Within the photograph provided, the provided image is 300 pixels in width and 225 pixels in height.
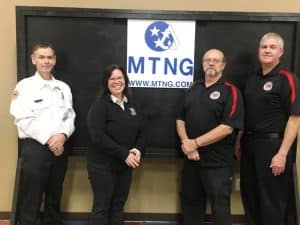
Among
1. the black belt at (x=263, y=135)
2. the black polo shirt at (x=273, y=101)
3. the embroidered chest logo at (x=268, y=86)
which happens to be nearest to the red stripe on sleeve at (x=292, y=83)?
the black polo shirt at (x=273, y=101)

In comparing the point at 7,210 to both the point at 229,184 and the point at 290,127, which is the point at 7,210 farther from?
the point at 290,127

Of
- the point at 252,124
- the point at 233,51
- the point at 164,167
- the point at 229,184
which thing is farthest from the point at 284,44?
the point at 164,167

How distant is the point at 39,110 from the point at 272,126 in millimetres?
1577

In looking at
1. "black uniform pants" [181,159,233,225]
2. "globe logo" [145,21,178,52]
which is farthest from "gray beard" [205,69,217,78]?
"black uniform pants" [181,159,233,225]

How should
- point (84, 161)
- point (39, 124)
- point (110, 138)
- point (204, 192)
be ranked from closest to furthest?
point (110, 138) → point (39, 124) → point (204, 192) → point (84, 161)

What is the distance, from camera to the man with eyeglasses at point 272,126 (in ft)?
8.64

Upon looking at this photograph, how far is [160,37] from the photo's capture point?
295cm

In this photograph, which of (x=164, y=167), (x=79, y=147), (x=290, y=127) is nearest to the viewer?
(x=290, y=127)

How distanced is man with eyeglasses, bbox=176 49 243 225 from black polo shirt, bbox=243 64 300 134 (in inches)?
5.0

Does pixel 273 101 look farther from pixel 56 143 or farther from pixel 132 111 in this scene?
pixel 56 143

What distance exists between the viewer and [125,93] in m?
2.74

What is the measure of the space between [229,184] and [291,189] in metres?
0.49

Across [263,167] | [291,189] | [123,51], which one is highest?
[123,51]

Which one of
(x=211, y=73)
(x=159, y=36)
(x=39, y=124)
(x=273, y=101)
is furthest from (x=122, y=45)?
(x=273, y=101)
